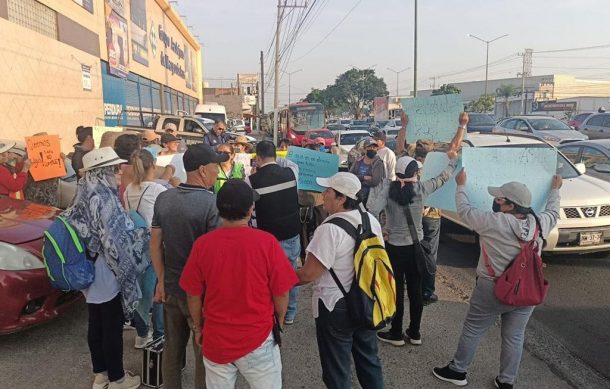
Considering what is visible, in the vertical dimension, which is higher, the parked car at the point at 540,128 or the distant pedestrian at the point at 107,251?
the parked car at the point at 540,128

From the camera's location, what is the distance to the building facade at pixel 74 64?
11055 mm

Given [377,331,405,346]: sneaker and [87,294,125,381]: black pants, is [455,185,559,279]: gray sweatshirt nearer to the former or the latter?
[377,331,405,346]: sneaker

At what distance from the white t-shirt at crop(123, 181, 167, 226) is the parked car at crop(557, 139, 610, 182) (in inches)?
271

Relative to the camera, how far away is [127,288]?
121 inches

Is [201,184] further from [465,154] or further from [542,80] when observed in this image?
[542,80]

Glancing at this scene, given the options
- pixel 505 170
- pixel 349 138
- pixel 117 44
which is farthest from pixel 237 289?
pixel 117 44

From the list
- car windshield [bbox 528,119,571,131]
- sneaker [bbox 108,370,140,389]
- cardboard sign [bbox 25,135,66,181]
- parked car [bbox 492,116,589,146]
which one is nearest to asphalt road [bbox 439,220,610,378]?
sneaker [bbox 108,370,140,389]

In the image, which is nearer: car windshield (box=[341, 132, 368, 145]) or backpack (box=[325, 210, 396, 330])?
backpack (box=[325, 210, 396, 330])

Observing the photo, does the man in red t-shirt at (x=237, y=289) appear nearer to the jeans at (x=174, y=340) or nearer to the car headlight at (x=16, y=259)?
the jeans at (x=174, y=340)

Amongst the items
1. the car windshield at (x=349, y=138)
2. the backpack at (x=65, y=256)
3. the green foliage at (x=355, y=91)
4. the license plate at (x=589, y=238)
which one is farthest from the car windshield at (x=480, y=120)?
the green foliage at (x=355, y=91)

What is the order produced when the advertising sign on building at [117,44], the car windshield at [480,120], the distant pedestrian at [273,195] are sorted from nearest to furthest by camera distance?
the distant pedestrian at [273,195], the advertising sign on building at [117,44], the car windshield at [480,120]

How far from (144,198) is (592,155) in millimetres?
8008

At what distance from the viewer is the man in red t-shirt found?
7.15ft

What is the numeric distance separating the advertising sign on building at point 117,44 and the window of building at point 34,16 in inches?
207
